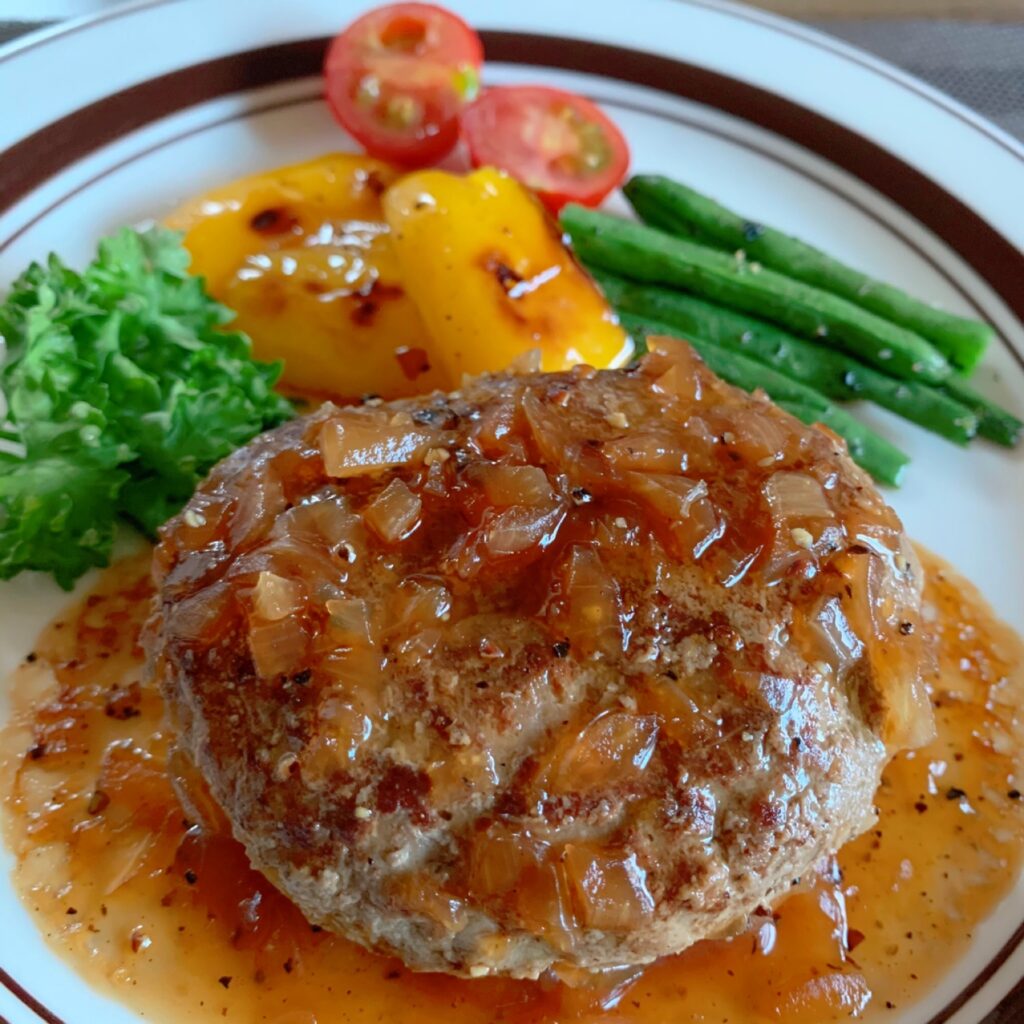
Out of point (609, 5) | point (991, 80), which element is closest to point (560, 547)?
point (609, 5)

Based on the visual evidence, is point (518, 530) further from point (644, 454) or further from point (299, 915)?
point (299, 915)

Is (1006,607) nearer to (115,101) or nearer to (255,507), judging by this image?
(255,507)

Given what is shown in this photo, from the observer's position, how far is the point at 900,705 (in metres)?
2.64

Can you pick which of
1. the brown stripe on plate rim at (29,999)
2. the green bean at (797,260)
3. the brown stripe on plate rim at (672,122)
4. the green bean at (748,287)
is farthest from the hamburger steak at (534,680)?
the brown stripe on plate rim at (672,122)

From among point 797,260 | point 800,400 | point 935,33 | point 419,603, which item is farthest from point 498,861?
point 935,33

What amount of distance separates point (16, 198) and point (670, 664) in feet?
11.0

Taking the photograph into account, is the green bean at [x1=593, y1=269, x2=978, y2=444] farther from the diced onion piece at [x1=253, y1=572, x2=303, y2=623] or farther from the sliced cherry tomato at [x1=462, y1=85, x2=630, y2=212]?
the diced onion piece at [x1=253, y1=572, x2=303, y2=623]

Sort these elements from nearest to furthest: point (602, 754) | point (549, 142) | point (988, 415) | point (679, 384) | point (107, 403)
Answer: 1. point (602, 754)
2. point (679, 384)
3. point (107, 403)
4. point (988, 415)
5. point (549, 142)

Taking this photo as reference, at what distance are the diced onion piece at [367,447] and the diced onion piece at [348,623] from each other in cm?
42

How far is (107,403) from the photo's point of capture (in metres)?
3.46

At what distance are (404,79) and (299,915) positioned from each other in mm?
3510

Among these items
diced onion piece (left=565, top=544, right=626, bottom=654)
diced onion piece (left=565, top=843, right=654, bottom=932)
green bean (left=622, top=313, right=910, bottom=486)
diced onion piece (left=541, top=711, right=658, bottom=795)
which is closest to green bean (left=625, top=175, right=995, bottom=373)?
green bean (left=622, top=313, right=910, bottom=486)

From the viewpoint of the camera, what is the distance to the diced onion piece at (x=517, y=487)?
2623 millimetres

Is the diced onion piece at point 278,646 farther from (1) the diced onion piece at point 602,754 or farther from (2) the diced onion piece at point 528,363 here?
(2) the diced onion piece at point 528,363
